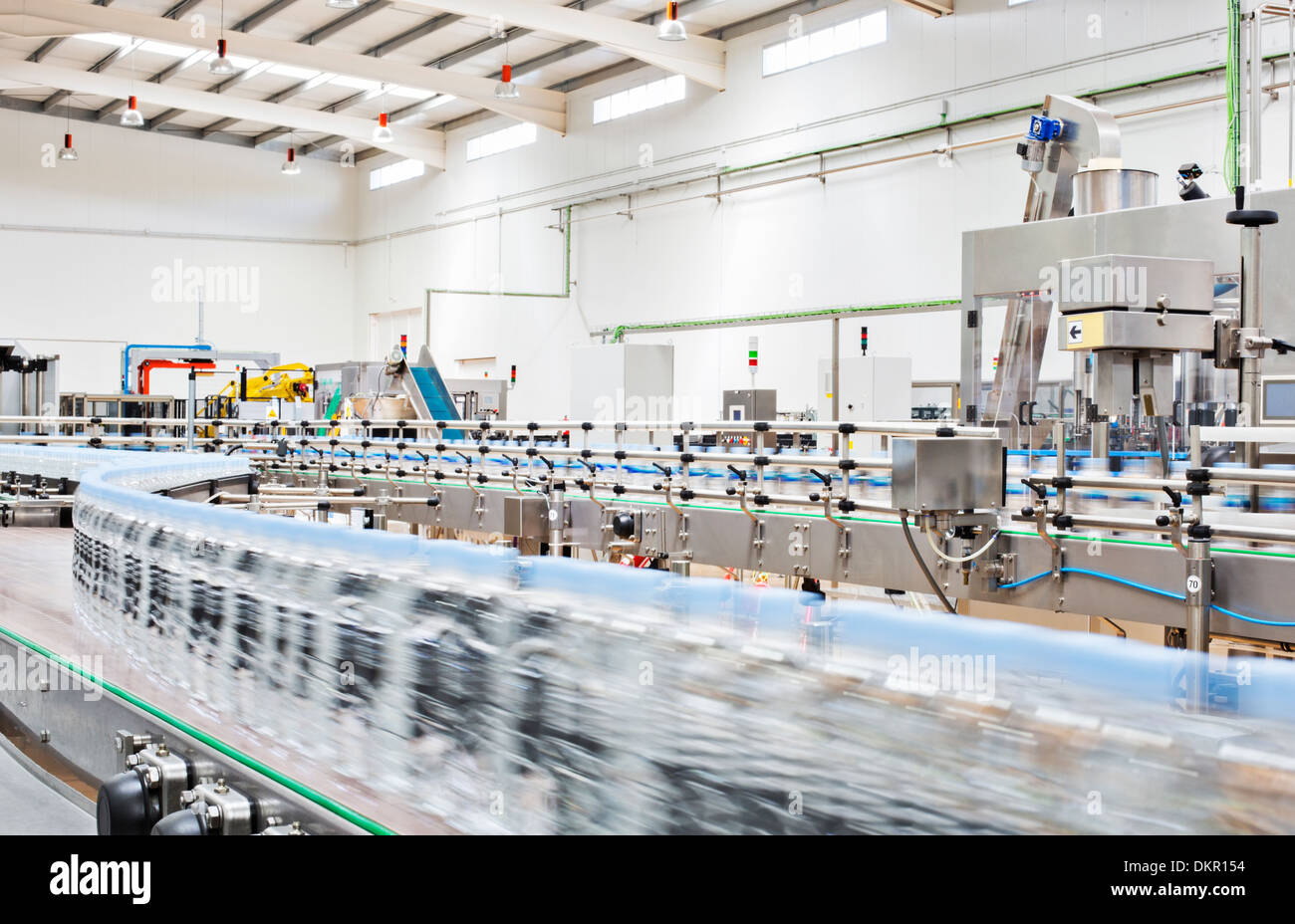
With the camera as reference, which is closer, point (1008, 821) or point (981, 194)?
point (1008, 821)

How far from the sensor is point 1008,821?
870mm

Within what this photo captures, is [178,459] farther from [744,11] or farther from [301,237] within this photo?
[301,237]

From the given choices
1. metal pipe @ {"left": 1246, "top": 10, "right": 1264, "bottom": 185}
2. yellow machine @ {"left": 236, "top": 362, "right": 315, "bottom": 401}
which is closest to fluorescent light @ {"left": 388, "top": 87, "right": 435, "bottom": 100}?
yellow machine @ {"left": 236, "top": 362, "right": 315, "bottom": 401}

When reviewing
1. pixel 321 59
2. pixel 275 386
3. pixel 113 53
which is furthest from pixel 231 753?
pixel 113 53

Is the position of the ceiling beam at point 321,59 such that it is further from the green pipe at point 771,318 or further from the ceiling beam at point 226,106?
the green pipe at point 771,318

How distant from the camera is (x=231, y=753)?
144cm

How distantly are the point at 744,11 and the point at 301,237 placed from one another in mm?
8926

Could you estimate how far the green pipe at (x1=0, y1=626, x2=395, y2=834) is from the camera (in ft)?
4.05

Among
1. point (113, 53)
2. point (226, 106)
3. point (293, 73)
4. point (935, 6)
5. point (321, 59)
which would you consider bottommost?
point (935, 6)

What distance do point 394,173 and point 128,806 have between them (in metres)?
16.6

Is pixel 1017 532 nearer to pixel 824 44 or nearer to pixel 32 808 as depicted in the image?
pixel 32 808

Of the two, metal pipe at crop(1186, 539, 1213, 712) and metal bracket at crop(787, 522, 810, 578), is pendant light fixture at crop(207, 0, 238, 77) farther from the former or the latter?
metal pipe at crop(1186, 539, 1213, 712)

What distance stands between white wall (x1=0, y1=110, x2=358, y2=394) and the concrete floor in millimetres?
15111

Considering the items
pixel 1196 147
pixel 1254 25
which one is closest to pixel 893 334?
pixel 1196 147
